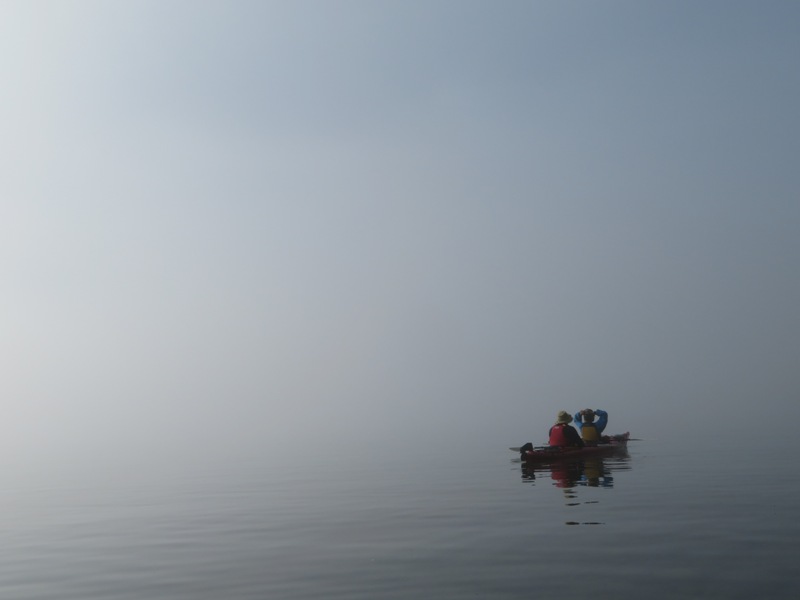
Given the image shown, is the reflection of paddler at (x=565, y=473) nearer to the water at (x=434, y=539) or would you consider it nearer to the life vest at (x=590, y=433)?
the water at (x=434, y=539)

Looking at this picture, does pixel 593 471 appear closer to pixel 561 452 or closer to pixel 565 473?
pixel 565 473

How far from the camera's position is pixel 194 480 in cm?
3912

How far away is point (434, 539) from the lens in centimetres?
1609

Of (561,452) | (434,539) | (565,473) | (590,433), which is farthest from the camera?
(590,433)

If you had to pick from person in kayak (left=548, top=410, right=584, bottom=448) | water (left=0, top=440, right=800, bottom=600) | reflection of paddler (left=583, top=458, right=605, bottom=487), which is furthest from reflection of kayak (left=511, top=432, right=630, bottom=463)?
water (left=0, top=440, right=800, bottom=600)

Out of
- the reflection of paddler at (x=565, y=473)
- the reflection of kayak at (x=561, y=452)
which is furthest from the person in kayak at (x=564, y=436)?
the reflection of paddler at (x=565, y=473)

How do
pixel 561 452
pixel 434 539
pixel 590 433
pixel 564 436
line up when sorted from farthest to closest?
pixel 590 433, pixel 564 436, pixel 561 452, pixel 434 539

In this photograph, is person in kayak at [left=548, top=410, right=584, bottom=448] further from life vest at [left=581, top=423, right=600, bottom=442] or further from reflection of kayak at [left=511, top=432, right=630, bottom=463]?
life vest at [left=581, top=423, right=600, bottom=442]

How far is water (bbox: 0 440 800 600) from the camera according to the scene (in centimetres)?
1177

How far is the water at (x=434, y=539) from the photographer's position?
11.8m

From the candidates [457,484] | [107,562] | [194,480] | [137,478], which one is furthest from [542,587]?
[137,478]

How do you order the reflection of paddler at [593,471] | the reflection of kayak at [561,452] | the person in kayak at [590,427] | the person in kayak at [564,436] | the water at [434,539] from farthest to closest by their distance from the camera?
the person in kayak at [590,427], the person in kayak at [564,436], the reflection of kayak at [561,452], the reflection of paddler at [593,471], the water at [434,539]

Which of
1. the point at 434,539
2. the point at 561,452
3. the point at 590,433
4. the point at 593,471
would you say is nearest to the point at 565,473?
the point at 593,471

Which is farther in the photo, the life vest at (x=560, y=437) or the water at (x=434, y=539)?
the life vest at (x=560, y=437)
